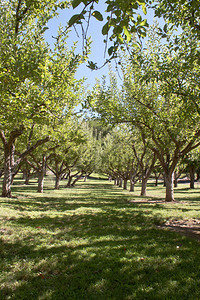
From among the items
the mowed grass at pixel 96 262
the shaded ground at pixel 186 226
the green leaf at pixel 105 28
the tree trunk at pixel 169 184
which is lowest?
the shaded ground at pixel 186 226

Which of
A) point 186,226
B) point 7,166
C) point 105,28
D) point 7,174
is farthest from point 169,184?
point 105,28

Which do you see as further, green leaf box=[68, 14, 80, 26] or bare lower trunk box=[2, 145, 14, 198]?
bare lower trunk box=[2, 145, 14, 198]

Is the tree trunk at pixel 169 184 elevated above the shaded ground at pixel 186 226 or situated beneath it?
elevated above

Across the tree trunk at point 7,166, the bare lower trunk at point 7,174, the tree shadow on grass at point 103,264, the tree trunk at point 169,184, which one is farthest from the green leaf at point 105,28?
the tree trunk at point 169,184

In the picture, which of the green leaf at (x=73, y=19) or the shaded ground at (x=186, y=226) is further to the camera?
the shaded ground at (x=186, y=226)

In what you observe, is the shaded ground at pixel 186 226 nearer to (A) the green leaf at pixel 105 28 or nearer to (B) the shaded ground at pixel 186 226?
(B) the shaded ground at pixel 186 226

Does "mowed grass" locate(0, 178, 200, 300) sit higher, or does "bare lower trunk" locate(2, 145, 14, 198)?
"bare lower trunk" locate(2, 145, 14, 198)

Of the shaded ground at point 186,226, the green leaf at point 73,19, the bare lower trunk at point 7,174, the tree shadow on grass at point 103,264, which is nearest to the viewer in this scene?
the green leaf at point 73,19

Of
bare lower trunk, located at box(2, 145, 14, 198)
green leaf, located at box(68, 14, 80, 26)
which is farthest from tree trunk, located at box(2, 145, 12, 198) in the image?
green leaf, located at box(68, 14, 80, 26)

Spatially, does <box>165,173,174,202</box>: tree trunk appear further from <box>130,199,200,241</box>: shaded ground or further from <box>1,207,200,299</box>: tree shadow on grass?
<box>1,207,200,299</box>: tree shadow on grass

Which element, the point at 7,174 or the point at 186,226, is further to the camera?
the point at 7,174

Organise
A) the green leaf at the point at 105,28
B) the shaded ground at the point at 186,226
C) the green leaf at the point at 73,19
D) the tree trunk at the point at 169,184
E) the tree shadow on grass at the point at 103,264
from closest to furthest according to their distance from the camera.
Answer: the green leaf at the point at 73,19 → the green leaf at the point at 105,28 → the tree shadow on grass at the point at 103,264 → the shaded ground at the point at 186,226 → the tree trunk at the point at 169,184

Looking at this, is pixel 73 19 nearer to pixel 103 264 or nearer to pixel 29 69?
pixel 103 264

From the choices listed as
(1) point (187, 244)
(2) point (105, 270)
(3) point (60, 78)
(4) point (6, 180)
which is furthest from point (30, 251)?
(4) point (6, 180)
